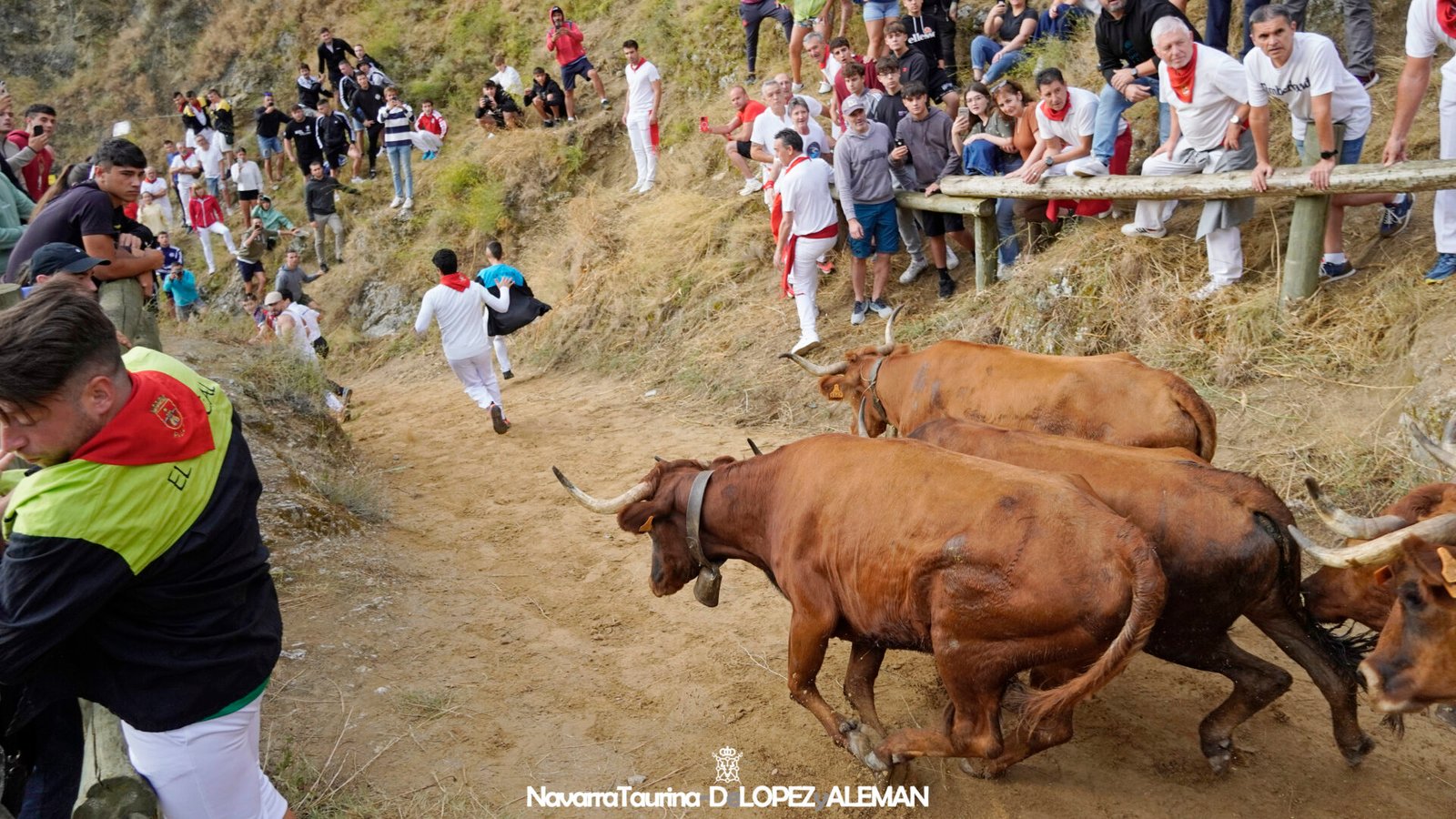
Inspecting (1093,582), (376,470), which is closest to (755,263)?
(376,470)

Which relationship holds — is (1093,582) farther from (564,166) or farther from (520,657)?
(564,166)

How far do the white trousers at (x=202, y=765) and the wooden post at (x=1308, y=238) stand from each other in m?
7.07

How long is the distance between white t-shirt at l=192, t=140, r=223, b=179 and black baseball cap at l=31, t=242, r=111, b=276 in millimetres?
19109

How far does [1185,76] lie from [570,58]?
12372mm

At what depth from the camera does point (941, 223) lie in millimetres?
10344

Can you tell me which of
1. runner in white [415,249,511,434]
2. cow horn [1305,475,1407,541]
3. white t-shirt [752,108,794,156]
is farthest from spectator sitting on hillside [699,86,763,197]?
cow horn [1305,475,1407,541]

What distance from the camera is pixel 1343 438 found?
6.54m

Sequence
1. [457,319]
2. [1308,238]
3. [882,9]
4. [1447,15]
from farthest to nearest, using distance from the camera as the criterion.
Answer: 1. [882,9]
2. [457,319]
3. [1308,238]
4. [1447,15]

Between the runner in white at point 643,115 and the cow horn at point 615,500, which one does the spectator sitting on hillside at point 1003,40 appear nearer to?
the runner in white at point 643,115

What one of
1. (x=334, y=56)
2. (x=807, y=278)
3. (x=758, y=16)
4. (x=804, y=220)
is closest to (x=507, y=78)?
(x=334, y=56)

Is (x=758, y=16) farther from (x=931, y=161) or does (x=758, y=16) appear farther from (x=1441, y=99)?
(x=1441, y=99)

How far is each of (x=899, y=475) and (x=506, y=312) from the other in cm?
835

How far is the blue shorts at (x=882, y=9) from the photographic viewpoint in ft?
41.8

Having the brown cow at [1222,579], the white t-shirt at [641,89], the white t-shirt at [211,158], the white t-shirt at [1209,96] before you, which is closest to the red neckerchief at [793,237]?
the white t-shirt at [1209,96]
